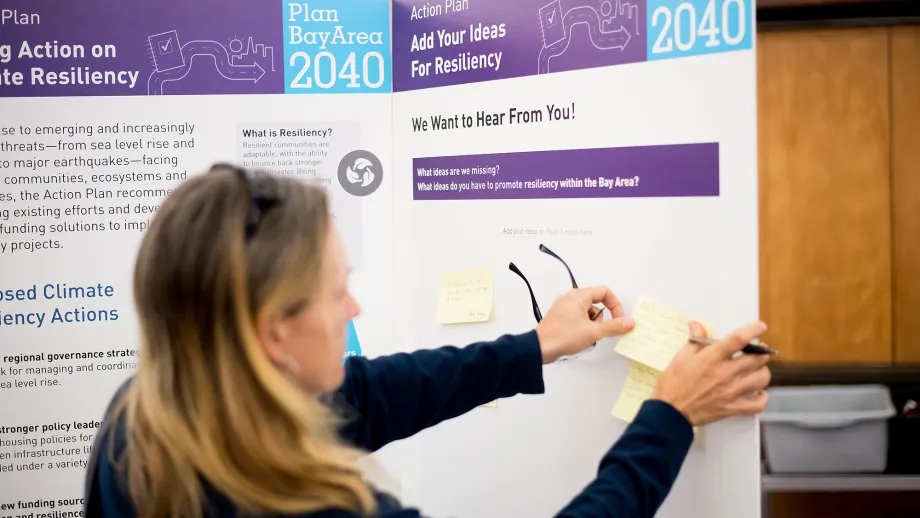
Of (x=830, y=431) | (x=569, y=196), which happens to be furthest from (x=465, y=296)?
(x=830, y=431)

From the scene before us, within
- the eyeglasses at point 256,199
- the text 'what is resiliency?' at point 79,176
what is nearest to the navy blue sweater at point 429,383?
the eyeglasses at point 256,199

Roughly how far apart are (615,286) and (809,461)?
1.82m

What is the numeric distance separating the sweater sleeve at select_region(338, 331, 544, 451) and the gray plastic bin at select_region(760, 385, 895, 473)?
1718 millimetres

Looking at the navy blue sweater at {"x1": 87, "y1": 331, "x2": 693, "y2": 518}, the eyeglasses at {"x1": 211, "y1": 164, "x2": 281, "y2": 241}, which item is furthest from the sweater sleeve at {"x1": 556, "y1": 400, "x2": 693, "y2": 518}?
the eyeglasses at {"x1": 211, "y1": 164, "x2": 281, "y2": 241}

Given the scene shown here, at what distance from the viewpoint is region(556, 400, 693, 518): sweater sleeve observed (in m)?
1.16

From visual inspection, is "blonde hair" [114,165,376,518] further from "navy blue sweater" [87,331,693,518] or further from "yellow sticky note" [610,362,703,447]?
"yellow sticky note" [610,362,703,447]

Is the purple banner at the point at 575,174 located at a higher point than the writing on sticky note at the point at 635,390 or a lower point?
higher

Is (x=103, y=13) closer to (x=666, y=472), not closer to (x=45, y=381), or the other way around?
(x=45, y=381)

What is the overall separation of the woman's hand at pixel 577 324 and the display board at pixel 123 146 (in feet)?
1.82

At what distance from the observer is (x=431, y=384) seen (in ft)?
5.17

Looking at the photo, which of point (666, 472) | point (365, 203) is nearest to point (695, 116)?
point (666, 472)

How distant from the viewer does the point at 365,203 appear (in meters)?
2.03

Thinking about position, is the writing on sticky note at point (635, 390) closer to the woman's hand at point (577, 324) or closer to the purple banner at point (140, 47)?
the woman's hand at point (577, 324)

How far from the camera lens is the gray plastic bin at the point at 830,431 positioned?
9.80 ft
